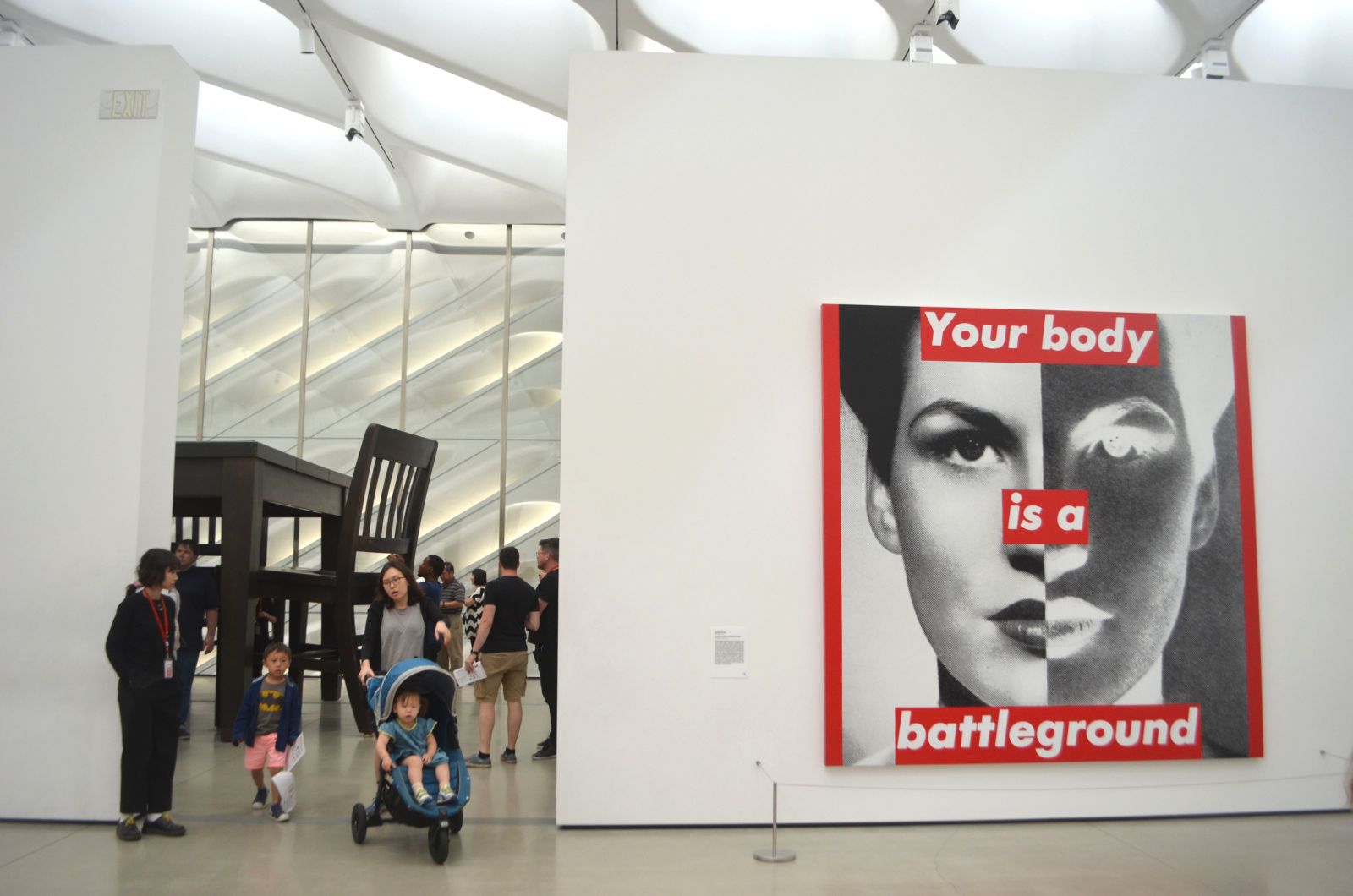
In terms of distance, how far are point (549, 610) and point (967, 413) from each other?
2805 mm

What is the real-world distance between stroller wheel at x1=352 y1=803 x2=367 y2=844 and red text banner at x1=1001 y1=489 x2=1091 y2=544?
2930mm

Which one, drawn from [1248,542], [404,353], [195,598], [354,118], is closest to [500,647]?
[195,598]

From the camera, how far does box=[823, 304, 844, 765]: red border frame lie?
15.1ft

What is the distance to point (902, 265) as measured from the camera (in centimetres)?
493

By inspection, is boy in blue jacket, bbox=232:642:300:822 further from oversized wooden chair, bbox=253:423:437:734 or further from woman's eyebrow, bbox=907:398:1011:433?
woman's eyebrow, bbox=907:398:1011:433

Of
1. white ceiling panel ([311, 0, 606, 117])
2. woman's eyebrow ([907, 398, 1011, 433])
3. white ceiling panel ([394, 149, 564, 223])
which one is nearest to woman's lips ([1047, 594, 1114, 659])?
woman's eyebrow ([907, 398, 1011, 433])

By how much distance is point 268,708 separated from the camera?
4.93 meters

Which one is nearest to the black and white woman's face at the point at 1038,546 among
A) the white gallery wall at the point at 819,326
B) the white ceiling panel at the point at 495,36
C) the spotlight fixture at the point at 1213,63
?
the white gallery wall at the point at 819,326

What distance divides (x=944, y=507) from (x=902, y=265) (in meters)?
1.12

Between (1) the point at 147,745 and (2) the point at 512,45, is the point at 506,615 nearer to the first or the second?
(1) the point at 147,745

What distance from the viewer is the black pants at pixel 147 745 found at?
4.25 metres

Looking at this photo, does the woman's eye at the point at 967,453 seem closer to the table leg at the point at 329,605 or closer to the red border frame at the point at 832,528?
the red border frame at the point at 832,528

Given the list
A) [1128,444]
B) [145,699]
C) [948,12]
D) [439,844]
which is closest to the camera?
[439,844]

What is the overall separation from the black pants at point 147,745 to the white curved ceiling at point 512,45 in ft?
16.8
